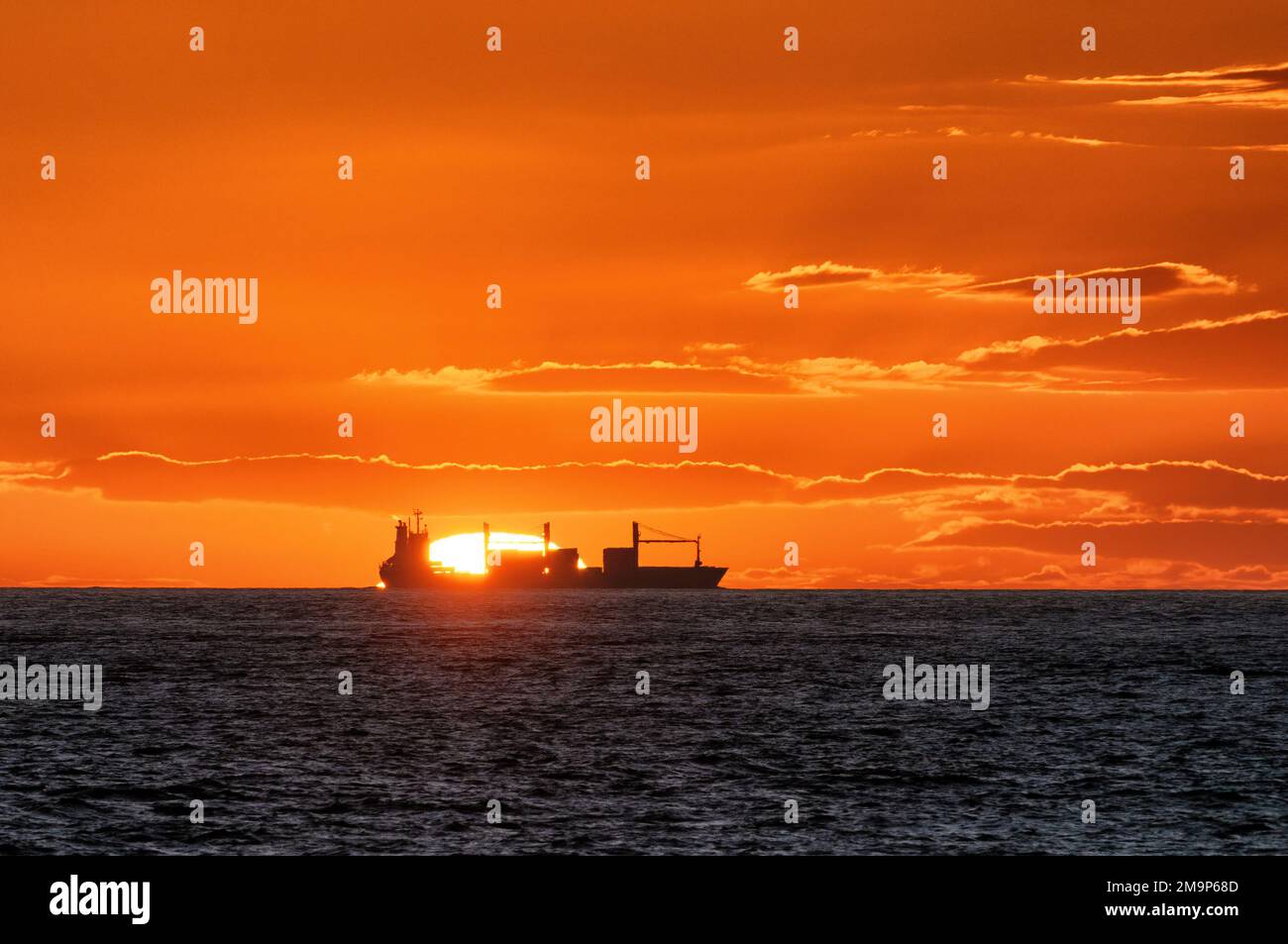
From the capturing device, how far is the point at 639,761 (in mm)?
49500

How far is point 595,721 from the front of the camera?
62844mm

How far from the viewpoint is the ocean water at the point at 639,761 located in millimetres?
35906

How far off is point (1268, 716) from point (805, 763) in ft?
96.3

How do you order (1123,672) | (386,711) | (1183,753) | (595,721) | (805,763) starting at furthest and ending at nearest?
(1123,672), (386,711), (595,721), (1183,753), (805,763)

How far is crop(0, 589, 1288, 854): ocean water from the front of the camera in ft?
118

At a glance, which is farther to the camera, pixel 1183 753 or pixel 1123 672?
pixel 1123 672
